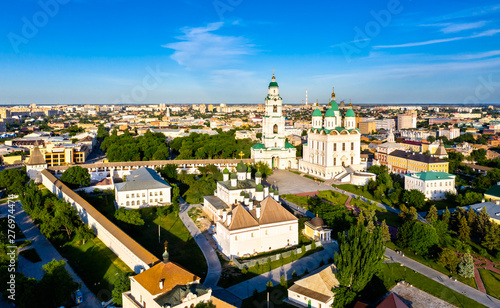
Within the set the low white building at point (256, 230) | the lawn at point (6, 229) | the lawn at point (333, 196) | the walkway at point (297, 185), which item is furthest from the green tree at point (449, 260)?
the lawn at point (6, 229)

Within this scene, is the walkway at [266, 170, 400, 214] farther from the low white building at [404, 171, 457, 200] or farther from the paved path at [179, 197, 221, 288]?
the paved path at [179, 197, 221, 288]

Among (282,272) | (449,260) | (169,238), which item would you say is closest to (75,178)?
(169,238)

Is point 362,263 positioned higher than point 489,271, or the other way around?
point 362,263

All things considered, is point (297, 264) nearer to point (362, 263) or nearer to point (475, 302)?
point (362, 263)

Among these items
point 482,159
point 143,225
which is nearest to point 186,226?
point 143,225

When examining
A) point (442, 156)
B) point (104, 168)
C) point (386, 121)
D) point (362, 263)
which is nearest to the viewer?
point (362, 263)
